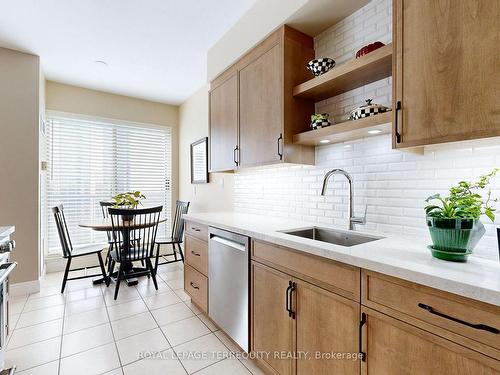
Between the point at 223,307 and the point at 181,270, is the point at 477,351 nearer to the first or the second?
the point at 223,307

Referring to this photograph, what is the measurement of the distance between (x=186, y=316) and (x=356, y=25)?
2.82 m

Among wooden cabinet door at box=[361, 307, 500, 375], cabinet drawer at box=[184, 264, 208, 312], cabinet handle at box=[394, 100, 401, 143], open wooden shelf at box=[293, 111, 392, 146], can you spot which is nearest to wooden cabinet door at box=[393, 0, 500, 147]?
cabinet handle at box=[394, 100, 401, 143]

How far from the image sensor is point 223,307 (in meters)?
2.08

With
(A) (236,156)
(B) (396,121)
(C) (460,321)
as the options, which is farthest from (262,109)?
(C) (460,321)

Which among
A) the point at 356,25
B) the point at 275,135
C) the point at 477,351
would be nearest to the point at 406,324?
the point at 477,351

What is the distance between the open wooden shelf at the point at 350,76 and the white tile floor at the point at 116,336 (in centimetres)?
203

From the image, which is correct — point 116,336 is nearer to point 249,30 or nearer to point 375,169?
point 375,169

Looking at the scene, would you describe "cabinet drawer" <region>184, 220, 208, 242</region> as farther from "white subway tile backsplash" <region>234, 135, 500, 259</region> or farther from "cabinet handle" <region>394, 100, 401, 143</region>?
"cabinet handle" <region>394, 100, 401, 143</region>

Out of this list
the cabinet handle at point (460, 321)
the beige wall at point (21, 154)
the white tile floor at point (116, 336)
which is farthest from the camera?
the beige wall at point (21, 154)

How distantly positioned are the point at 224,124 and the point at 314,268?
1857 mm

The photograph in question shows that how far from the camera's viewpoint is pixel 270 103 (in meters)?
2.10

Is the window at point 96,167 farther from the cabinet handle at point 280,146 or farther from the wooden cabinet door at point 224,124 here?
the cabinet handle at point 280,146

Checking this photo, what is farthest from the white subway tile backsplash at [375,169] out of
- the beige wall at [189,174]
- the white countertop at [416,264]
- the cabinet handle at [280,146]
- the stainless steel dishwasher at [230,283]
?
the beige wall at [189,174]

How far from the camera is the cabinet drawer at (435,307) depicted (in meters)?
0.79
